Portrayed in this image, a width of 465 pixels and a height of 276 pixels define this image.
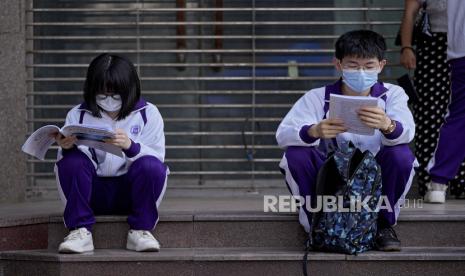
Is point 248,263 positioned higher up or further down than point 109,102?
further down

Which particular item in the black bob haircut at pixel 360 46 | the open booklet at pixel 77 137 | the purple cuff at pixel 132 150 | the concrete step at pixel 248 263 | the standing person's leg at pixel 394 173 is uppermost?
the black bob haircut at pixel 360 46

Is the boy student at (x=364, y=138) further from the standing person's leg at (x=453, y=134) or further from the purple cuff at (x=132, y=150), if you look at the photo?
the standing person's leg at (x=453, y=134)

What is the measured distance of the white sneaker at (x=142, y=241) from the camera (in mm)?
6156

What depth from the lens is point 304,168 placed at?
20.1ft

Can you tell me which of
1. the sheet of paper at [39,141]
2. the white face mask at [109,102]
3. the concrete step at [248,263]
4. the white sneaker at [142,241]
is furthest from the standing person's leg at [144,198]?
the sheet of paper at [39,141]

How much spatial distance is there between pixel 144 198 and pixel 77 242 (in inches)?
18.7

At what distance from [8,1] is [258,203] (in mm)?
2568

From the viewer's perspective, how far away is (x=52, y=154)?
8.68 metres

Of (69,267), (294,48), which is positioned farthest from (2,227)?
(294,48)

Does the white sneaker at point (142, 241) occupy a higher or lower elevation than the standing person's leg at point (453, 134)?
lower

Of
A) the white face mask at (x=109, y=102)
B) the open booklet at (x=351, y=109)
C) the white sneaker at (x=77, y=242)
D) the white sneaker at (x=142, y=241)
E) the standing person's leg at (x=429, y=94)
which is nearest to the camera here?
the open booklet at (x=351, y=109)

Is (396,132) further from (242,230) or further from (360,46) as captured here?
(242,230)

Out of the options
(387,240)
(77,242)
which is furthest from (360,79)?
(77,242)

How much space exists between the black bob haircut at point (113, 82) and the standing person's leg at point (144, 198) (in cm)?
38
